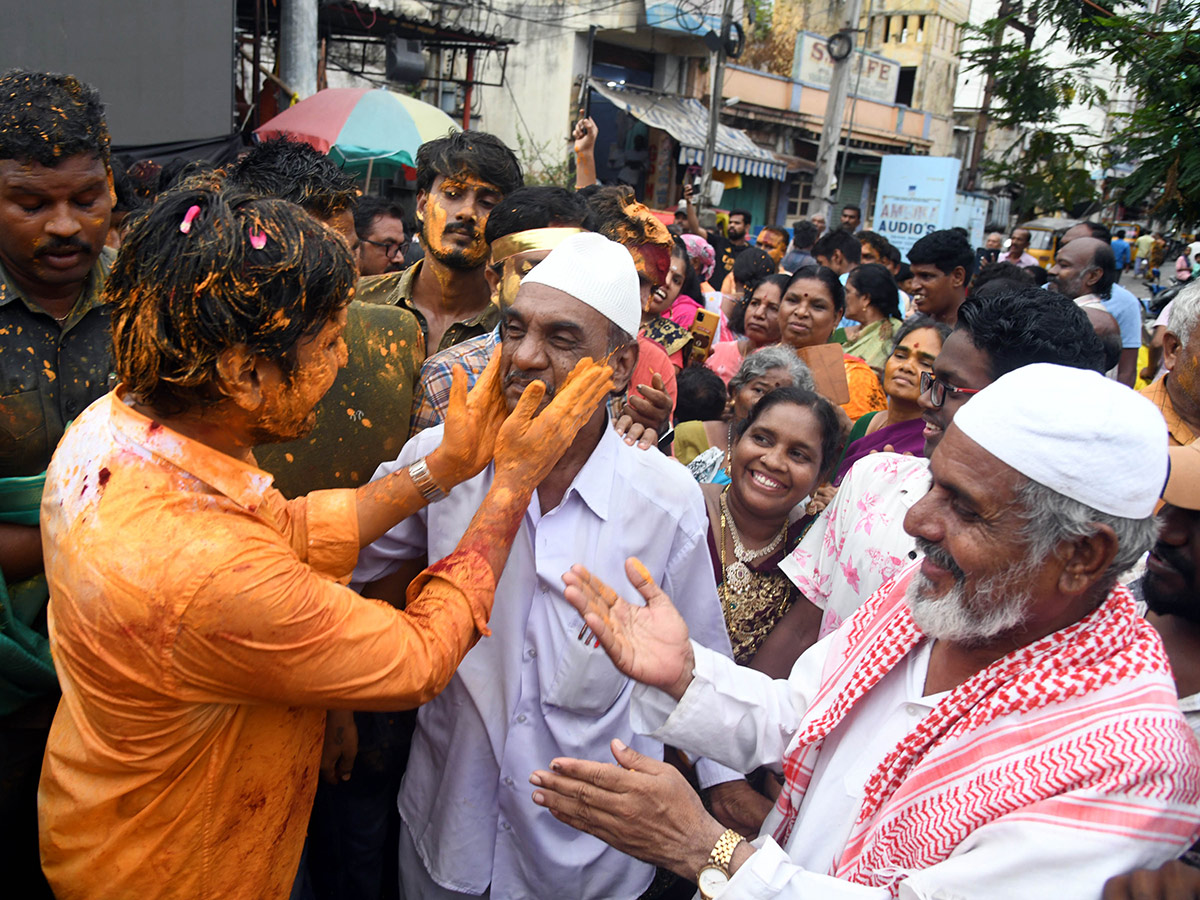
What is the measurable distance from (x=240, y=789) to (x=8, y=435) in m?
1.23

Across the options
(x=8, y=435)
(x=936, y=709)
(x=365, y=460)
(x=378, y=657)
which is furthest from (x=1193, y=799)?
Answer: (x=8, y=435)

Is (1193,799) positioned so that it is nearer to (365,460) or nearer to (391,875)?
(365,460)

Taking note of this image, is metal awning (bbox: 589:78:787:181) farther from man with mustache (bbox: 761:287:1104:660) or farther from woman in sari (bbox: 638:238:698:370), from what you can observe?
man with mustache (bbox: 761:287:1104:660)

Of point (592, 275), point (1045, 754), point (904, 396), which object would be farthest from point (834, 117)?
point (1045, 754)

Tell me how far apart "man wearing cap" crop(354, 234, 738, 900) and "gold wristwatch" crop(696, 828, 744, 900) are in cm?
52

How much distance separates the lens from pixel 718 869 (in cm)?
168

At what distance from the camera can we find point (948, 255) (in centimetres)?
559

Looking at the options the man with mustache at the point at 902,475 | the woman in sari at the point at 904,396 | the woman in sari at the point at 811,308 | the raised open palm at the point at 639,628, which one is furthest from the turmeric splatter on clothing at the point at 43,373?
the woman in sari at the point at 811,308

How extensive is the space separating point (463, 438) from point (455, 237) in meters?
1.68

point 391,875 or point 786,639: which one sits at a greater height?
point 786,639

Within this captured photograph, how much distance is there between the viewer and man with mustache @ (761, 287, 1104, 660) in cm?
254

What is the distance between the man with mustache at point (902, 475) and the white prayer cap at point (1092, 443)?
0.96m

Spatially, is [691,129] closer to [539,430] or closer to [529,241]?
[529,241]

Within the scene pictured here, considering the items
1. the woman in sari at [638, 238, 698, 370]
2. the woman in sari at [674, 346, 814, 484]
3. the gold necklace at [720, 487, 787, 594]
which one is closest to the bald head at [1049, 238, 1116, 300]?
the woman in sari at [638, 238, 698, 370]
